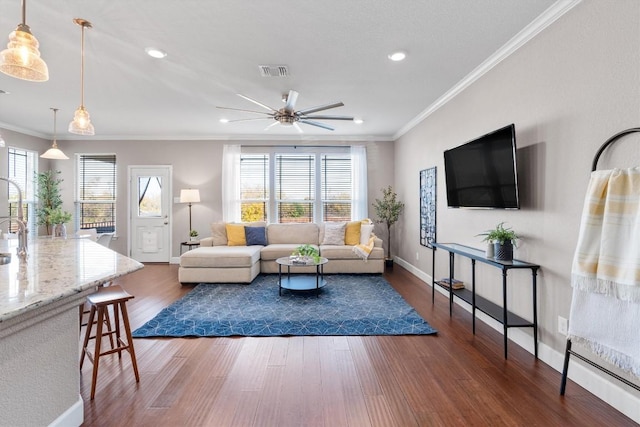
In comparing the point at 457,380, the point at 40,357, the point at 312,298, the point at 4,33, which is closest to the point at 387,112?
the point at 312,298

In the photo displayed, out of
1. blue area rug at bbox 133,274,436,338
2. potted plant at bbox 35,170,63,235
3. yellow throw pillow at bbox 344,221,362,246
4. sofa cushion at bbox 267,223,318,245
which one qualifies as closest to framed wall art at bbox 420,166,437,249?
blue area rug at bbox 133,274,436,338

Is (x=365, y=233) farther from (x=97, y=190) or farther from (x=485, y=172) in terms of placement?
(x=97, y=190)

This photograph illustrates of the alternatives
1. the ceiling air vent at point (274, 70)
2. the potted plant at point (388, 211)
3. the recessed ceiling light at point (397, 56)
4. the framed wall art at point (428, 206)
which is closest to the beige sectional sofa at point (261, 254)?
the potted plant at point (388, 211)

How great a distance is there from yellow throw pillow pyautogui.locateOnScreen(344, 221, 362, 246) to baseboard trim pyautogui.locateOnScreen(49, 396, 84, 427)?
444 centimetres

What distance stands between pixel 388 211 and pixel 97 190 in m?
6.00

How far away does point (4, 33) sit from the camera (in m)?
2.53

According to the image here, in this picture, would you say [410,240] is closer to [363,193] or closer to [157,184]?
[363,193]

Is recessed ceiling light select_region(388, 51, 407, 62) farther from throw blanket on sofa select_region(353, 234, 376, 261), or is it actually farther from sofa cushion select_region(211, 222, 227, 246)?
sofa cushion select_region(211, 222, 227, 246)

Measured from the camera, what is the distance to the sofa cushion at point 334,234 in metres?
5.59

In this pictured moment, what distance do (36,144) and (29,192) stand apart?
951 millimetres

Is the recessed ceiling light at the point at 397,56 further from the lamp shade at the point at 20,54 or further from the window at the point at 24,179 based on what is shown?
the window at the point at 24,179

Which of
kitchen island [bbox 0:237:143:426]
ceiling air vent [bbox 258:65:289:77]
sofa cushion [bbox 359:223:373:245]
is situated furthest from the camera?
sofa cushion [bbox 359:223:373:245]

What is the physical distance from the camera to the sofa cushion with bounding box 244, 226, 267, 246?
18.3ft

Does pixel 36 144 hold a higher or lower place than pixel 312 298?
higher
